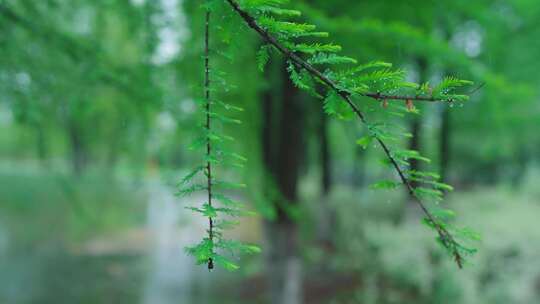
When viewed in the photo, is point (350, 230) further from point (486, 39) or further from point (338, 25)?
point (338, 25)

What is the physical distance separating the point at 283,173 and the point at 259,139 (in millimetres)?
562

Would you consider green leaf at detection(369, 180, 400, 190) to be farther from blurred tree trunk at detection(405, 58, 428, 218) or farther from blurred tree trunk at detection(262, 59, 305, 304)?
blurred tree trunk at detection(405, 58, 428, 218)

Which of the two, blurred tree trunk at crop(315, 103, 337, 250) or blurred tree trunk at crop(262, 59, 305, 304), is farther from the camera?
blurred tree trunk at crop(315, 103, 337, 250)

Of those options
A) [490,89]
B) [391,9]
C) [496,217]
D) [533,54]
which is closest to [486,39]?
[533,54]

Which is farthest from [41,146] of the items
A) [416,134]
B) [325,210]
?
[325,210]

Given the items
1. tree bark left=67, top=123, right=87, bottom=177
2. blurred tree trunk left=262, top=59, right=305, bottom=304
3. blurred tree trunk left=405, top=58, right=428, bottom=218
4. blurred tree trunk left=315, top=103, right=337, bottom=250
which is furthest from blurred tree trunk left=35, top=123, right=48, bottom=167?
blurred tree trunk left=315, top=103, right=337, bottom=250

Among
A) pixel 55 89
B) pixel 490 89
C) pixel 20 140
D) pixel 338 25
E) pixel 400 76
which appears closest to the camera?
pixel 400 76

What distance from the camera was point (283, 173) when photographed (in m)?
5.58

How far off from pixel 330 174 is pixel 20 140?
28.7 feet

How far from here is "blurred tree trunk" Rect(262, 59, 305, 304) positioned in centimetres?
550

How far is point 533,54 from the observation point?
8406 millimetres

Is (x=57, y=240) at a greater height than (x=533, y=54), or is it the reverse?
(x=533, y=54)

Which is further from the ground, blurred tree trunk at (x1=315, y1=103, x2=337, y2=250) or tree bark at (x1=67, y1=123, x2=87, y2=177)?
tree bark at (x1=67, y1=123, x2=87, y2=177)

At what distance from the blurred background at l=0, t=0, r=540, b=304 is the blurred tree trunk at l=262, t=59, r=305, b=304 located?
0.07ft
